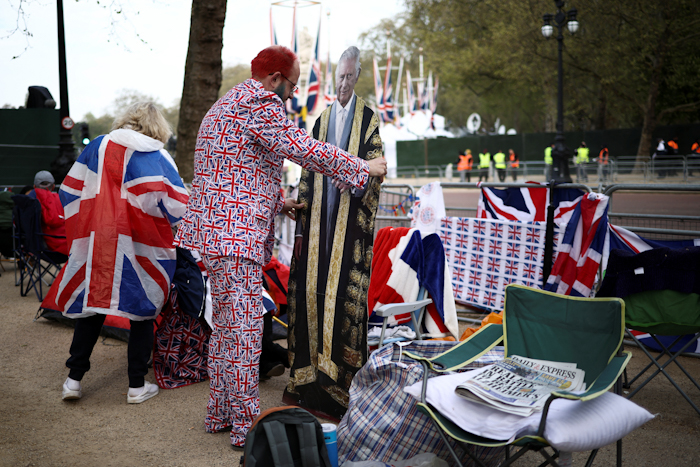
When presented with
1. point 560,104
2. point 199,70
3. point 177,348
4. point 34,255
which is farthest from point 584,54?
point 177,348

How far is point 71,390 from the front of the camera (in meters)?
3.88

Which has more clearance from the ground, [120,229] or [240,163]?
[240,163]

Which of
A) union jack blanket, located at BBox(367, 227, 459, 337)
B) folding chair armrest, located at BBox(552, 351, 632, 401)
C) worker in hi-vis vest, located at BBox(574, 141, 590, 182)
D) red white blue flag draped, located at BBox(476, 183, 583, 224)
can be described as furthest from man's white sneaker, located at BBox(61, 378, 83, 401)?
worker in hi-vis vest, located at BBox(574, 141, 590, 182)

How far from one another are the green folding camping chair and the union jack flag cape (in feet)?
6.59

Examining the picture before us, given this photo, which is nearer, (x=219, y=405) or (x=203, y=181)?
(x=203, y=181)

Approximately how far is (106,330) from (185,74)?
4.55 meters

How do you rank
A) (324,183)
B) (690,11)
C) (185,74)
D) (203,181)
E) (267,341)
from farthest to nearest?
1. (690,11)
2. (185,74)
3. (267,341)
4. (324,183)
5. (203,181)

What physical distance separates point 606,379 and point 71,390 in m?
3.29

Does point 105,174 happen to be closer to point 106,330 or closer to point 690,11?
point 106,330

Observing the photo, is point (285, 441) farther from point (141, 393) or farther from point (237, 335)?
point (141, 393)

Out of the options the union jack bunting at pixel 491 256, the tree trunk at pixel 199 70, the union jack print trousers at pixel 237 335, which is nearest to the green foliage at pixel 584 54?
the tree trunk at pixel 199 70

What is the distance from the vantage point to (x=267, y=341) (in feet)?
14.3

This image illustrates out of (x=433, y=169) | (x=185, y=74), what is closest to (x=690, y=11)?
(x=433, y=169)

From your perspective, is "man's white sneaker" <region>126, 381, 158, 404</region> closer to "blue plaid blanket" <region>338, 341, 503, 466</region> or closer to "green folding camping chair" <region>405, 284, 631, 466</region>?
"blue plaid blanket" <region>338, 341, 503, 466</region>
